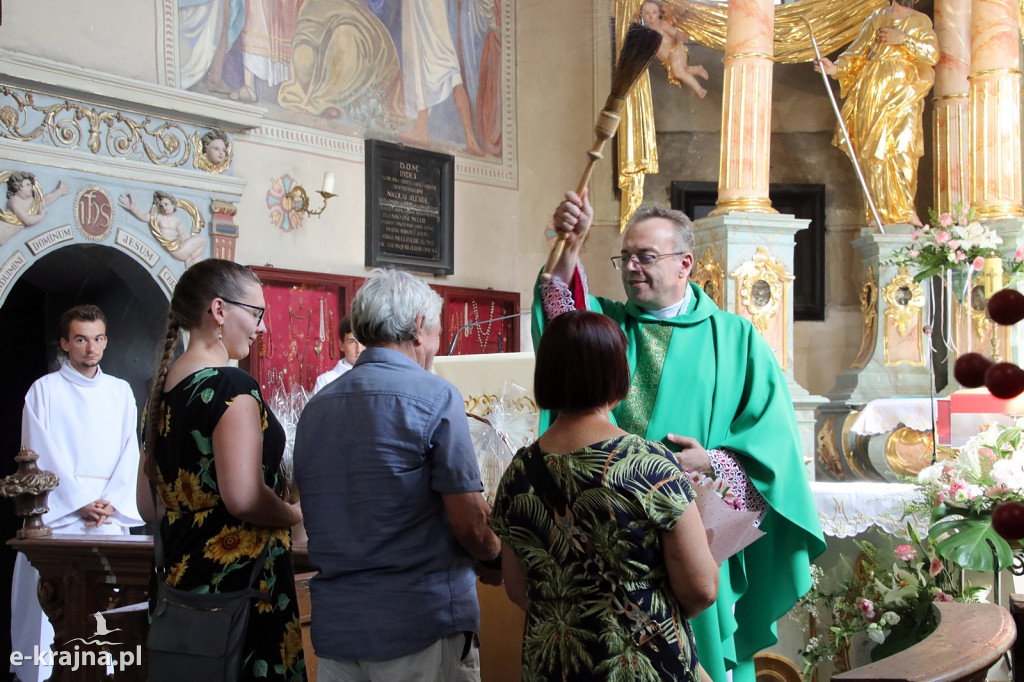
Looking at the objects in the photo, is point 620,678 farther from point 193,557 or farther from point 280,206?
point 280,206

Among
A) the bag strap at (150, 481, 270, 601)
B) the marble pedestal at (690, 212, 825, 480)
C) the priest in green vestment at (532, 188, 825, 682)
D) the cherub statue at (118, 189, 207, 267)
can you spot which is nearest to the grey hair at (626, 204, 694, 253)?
the priest in green vestment at (532, 188, 825, 682)

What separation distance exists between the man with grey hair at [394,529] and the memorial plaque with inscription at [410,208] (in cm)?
713

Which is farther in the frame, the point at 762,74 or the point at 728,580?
the point at 762,74

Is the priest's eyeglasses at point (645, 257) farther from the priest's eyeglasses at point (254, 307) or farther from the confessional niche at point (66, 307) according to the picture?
the confessional niche at point (66, 307)

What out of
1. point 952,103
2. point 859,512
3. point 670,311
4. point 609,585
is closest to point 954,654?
point 609,585

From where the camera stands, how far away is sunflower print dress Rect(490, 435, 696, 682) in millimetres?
1942

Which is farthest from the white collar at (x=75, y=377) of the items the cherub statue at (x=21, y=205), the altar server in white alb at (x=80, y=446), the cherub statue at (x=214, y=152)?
the cherub statue at (x=214, y=152)

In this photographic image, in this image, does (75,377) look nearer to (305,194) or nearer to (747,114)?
(305,194)

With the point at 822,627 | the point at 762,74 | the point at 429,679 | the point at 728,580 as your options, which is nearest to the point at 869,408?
the point at 762,74

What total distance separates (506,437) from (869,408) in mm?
4315

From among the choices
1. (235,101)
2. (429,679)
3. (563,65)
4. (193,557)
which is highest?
(563,65)

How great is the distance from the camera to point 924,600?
148 inches

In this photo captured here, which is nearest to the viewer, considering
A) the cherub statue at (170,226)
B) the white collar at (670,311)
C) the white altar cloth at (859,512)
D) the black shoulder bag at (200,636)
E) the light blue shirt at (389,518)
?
the light blue shirt at (389,518)

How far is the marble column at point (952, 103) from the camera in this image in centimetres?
887
